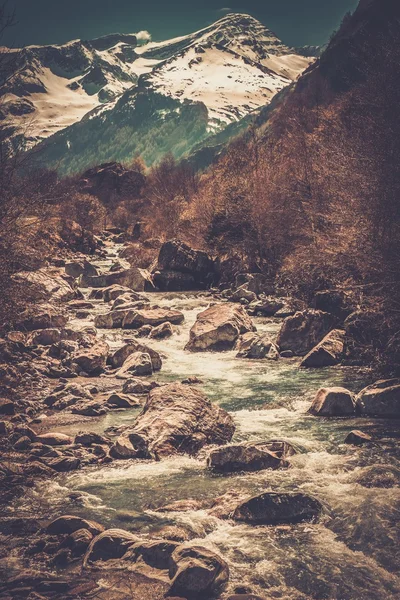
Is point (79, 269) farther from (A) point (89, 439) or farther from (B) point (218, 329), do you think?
(A) point (89, 439)

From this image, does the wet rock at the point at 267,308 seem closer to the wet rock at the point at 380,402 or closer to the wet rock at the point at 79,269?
the wet rock at the point at 380,402

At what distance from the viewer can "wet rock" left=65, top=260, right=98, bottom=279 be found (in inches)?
1454

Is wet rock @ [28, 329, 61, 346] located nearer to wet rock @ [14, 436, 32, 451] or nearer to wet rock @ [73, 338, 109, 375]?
wet rock @ [73, 338, 109, 375]

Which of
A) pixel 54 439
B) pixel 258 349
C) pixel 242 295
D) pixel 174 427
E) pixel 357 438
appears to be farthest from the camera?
pixel 242 295

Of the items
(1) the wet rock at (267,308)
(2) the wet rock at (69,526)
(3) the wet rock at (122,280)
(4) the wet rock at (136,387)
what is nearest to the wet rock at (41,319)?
(4) the wet rock at (136,387)

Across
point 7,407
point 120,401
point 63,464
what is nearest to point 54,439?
point 63,464

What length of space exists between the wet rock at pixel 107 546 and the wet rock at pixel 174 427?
312cm

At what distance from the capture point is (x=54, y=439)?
36.4 ft

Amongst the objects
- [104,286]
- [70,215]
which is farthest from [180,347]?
[70,215]

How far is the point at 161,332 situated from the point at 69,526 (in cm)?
1384

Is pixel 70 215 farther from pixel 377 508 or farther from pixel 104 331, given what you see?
pixel 377 508

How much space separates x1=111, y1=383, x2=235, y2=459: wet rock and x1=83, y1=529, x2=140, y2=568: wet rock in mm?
3122

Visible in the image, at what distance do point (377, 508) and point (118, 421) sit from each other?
19.8 ft

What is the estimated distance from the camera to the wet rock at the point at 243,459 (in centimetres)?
995
